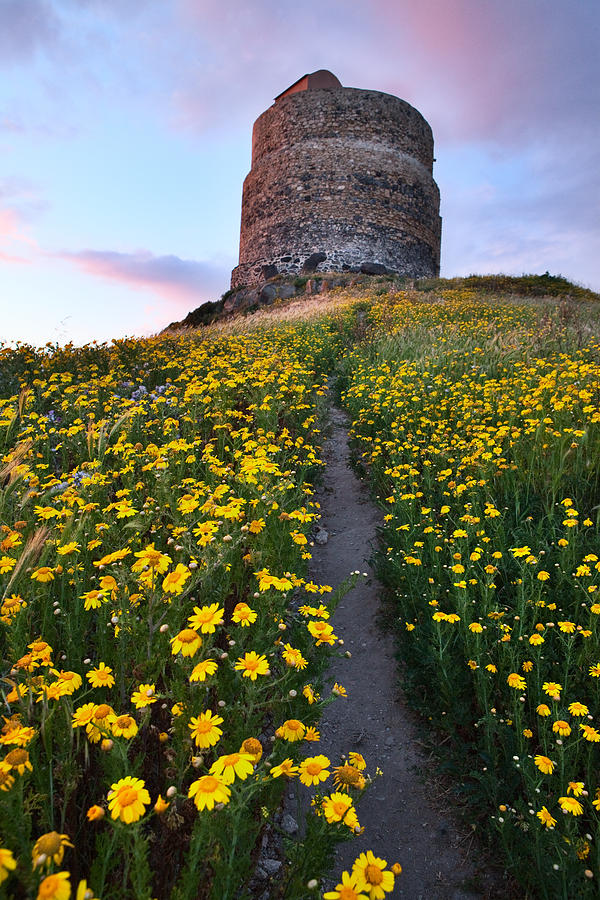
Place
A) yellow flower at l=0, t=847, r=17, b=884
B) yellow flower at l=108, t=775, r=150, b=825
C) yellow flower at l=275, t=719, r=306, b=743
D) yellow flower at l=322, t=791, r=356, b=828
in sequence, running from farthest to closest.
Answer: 1. yellow flower at l=275, t=719, r=306, b=743
2. yellow flower at l=322, t=791, r=356, b=828
3. yellow flower at l=108, t=775, r=150, b=825
4. yellow flower at l=0, t=847, r=17, b=884

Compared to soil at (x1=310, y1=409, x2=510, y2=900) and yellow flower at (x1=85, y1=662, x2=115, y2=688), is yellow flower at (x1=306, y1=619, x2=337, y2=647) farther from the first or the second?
yellow flower at (x1=85, y1=662, x2=115, y2=688)

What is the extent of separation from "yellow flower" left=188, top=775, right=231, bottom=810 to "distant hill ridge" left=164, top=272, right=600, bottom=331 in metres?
17.2

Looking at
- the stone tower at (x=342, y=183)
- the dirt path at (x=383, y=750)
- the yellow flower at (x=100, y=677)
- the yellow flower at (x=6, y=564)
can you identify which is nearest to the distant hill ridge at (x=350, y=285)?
the stone tower at (x=342, y=183)

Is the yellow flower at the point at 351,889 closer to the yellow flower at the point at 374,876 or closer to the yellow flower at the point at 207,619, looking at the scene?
the yellow flower at the point at 374,876

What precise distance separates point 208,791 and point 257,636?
0.83 m

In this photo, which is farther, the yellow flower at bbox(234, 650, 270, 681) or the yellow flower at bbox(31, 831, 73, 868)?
the yellow flower at bbox(234, 650, 270, 681)

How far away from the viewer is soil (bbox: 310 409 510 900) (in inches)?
72.7

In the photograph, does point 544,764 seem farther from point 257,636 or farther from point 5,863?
point 5,863

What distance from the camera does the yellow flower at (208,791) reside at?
43.1 inches

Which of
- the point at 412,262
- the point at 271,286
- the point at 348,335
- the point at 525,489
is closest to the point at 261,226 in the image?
the point at 271,286

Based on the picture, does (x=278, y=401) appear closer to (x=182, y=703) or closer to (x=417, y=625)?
(x=417, y=625)

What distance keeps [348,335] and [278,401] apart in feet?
21.8

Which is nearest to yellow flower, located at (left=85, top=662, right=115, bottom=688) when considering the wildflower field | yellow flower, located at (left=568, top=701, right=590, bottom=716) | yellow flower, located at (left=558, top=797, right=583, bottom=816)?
the wildflower field

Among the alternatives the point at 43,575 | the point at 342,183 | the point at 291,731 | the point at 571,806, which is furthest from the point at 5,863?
the point at 342,183
